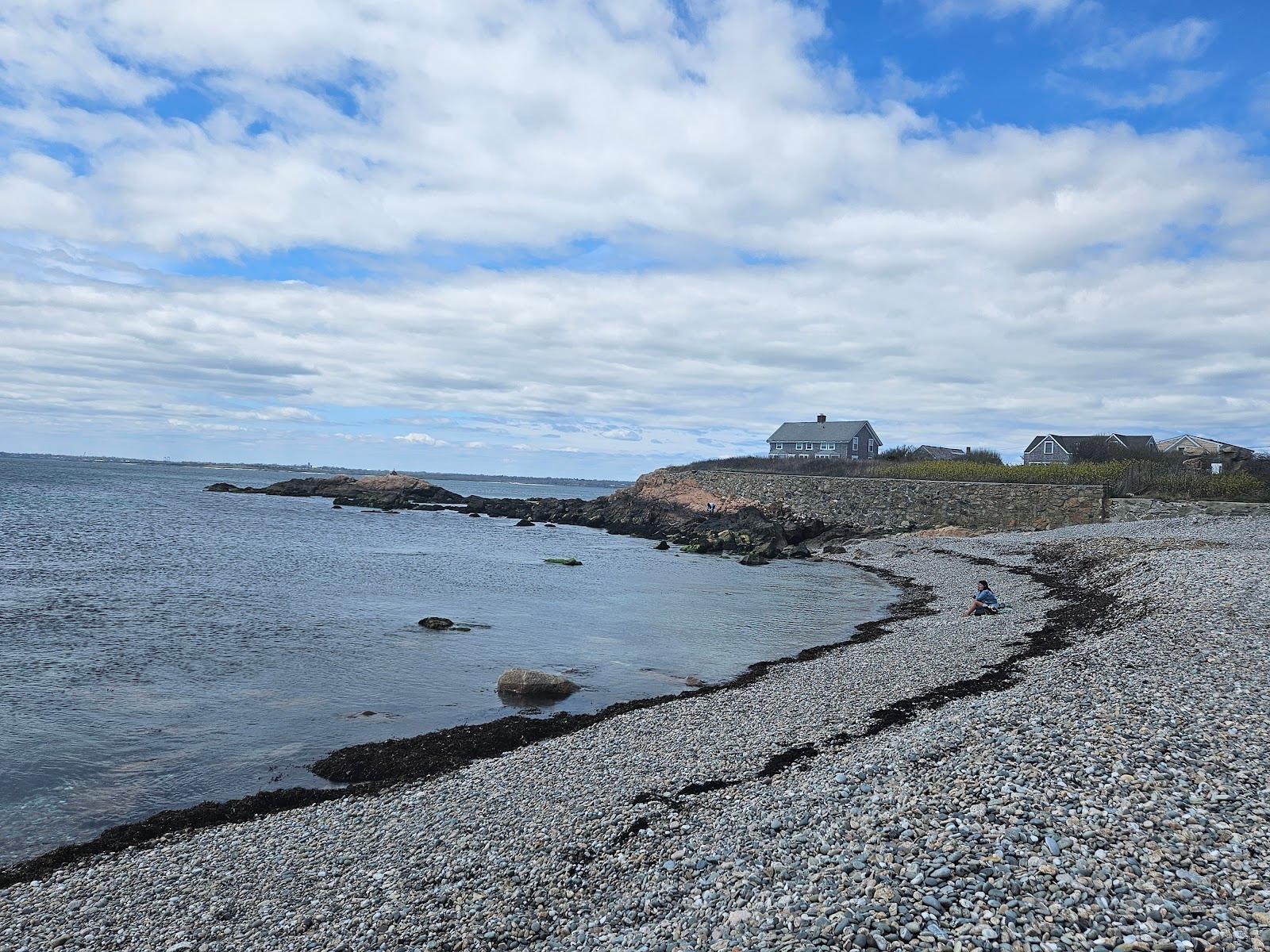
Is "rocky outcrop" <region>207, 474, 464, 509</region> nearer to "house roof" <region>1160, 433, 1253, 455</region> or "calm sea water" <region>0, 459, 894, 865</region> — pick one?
"calm sea water" <region>0, 459, 894, 865</region>

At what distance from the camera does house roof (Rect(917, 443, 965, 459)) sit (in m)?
77.3

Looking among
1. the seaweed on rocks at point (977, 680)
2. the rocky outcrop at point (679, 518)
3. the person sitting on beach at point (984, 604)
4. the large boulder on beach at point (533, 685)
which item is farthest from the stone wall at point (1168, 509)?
the large boulder on beach at point (533, 685)

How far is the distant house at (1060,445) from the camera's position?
220 ft

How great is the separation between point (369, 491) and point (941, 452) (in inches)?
2701

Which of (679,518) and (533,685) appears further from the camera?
(679,518)

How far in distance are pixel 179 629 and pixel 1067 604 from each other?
2551 cm

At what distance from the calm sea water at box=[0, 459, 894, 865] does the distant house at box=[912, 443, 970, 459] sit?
3828 centimetres

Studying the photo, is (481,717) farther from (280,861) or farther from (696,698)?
(280,861)

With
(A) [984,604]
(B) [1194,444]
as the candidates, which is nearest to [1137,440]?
(B) [1194,444]

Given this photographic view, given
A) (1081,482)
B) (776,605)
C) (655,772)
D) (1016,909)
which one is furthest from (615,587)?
(1081,482)

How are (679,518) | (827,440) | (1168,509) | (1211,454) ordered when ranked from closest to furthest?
1. (1168,509)
2. (1211,454)
3. (679,518)
4. (827,440)

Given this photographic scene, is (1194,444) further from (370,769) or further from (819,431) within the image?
(370,769)

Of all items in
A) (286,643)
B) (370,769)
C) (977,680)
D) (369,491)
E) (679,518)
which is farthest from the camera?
(369,491)

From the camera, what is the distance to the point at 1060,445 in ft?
226
